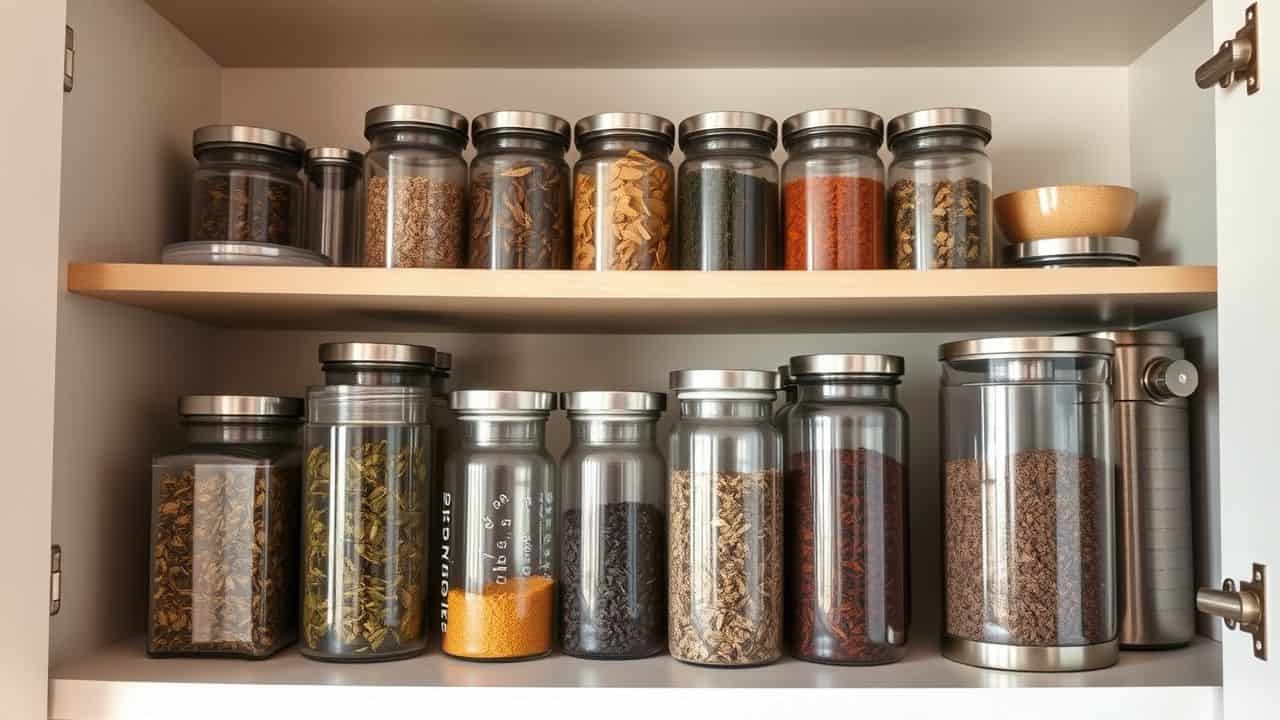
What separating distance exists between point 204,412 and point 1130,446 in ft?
3.16

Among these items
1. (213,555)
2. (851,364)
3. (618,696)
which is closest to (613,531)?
(618,696)

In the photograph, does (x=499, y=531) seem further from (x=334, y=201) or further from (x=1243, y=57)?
(x=1243, y=57)

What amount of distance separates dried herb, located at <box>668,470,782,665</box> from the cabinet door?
39cm

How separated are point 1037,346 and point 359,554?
683 mm

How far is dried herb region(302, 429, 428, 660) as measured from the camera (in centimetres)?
94

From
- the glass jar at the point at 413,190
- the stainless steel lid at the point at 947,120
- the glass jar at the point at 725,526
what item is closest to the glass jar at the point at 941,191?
the stainless steel lid at the point at 947,120

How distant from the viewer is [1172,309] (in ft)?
3.43

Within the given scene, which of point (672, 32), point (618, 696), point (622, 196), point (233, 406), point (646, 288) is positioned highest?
point (672, 32)

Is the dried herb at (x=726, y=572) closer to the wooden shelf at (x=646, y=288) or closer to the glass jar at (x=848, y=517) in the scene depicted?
the glass jar at (x=848, y=517)

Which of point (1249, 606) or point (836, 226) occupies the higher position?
point (836, 226)

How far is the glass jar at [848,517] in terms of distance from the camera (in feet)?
3.13

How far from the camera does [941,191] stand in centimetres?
100

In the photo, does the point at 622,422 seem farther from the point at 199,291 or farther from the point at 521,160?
the point at 199,291

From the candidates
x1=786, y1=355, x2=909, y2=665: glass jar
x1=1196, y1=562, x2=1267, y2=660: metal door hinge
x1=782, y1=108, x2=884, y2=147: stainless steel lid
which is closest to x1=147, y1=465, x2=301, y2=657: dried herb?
x1=786, y1=355, x2=909, y2=665: glass jar
